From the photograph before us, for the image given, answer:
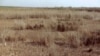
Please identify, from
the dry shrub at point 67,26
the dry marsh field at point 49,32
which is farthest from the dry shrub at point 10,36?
the dry shrub at point 67,26

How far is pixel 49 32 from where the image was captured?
858mm

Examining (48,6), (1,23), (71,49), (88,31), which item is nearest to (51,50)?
(71,49)

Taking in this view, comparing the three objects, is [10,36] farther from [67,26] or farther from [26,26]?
[67,26]

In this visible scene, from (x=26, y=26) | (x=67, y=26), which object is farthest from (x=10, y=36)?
(x=67, y=26)

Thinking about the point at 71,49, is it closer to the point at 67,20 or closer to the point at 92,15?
the point at 67,20

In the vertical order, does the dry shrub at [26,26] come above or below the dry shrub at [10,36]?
above

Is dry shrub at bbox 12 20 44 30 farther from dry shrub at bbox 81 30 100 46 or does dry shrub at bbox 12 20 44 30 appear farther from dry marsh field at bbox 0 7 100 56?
dry shrub at bbox 81 30 100 46

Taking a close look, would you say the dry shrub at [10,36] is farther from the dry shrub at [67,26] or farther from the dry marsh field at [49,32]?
the dry shrub at [67,26]

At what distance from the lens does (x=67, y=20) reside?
975 mm

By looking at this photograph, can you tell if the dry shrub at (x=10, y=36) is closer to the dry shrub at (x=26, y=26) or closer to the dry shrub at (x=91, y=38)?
the dry shrub at (x=26, y=26)

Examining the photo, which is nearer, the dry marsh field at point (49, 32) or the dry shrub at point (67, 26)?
the dry marsh field at point (49, 32)

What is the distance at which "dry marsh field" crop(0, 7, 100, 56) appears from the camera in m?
0.74

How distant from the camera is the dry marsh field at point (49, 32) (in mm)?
742

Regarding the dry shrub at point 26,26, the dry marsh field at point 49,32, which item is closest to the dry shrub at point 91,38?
the dry marsh field at point 49,32
